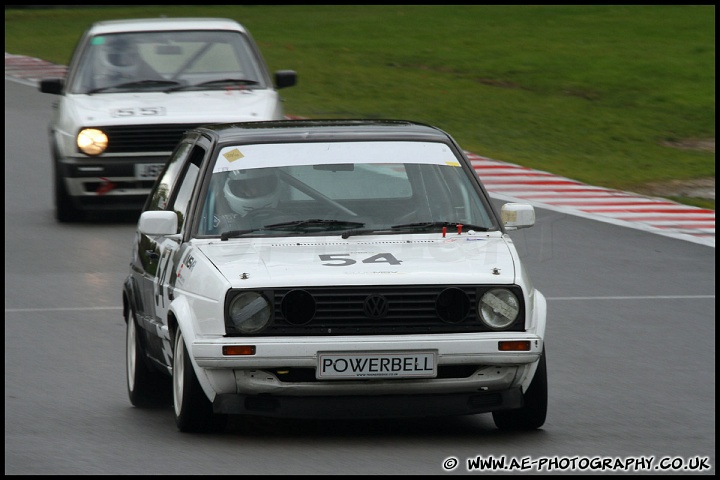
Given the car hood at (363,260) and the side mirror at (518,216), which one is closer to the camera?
the car hood at (363,260)

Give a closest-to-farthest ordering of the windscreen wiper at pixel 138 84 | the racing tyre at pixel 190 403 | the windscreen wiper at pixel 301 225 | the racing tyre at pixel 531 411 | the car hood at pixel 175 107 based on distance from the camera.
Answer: the racing tyre at pixel 190 403, the racing tyre at pixel 531 411, the windscreen wiper at pixel 301 225, the car hood at pixel 175 107, the windscreen wiper at pixel 138 84

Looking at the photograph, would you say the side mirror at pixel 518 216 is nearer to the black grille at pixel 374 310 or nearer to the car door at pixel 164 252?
the black grille at pixel 374 310

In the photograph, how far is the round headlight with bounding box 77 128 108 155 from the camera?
586 inches

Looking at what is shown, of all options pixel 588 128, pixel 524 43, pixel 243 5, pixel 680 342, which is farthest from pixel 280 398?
pixel 243 5

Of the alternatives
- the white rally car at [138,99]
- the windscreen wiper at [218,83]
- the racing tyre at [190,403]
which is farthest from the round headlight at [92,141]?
the racing tyre at [190,403]

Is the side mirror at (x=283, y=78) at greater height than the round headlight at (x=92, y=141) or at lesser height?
greater

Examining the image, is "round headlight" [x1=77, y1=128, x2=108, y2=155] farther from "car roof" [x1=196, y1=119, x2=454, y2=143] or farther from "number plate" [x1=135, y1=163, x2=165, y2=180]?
"car roof" [x1=196, y1=119, x2=454, y2=143]

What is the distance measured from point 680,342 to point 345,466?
4.26 m

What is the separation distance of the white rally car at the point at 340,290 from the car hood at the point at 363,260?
0.01 meters

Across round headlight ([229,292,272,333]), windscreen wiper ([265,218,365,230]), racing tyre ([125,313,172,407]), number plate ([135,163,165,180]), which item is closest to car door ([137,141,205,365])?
racing tyre ([125,313,172,407])

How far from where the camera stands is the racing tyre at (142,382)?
8.39m

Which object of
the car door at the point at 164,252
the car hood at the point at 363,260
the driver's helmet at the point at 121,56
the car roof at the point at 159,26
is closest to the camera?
the car hood at the point at 363,260

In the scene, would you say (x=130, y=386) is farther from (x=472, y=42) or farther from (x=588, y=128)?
(x=472, y=42)

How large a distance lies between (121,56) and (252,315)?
9242 millimetres
